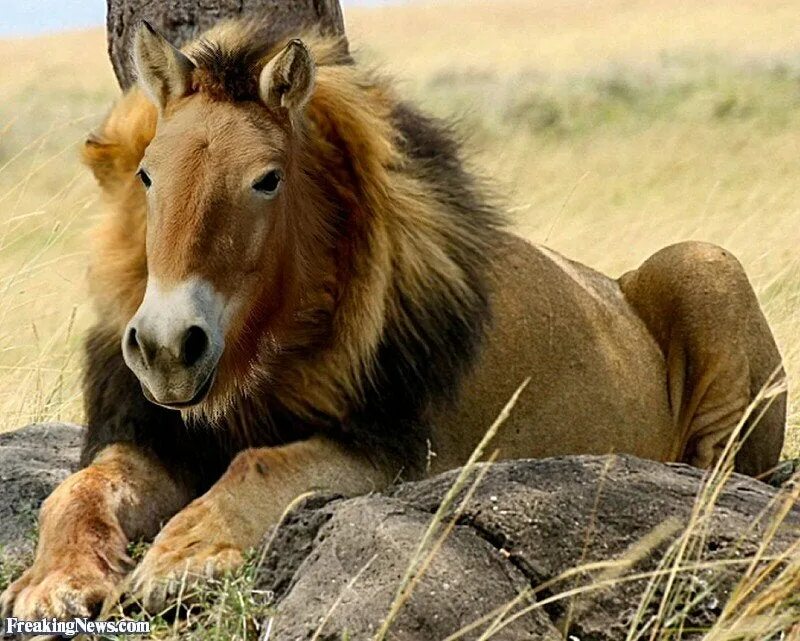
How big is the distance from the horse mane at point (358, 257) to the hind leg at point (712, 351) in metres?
1.75

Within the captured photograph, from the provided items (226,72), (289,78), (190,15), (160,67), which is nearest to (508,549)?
(289,78)

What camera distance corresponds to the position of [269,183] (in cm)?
491

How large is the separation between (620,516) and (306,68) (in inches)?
69.8

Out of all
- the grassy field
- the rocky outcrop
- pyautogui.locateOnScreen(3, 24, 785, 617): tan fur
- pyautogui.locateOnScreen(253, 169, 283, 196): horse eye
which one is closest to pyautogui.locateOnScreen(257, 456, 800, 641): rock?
the rocky outcrop

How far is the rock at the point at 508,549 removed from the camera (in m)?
4.04

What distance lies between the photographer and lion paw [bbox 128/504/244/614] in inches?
176

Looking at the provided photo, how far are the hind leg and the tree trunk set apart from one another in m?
1.95

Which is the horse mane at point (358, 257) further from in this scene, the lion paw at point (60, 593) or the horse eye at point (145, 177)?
the lion paw at point (60, 593)

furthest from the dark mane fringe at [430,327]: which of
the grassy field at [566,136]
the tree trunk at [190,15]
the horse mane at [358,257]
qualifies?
the tree trunk at [190,15]

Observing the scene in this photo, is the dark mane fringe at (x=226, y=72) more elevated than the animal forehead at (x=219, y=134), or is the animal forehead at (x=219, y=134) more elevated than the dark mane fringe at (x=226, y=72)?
the dark mane fringe at (x=226, y=72)

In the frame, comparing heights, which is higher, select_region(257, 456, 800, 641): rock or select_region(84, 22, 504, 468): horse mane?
select_region(84, 22, 504, 468): horse mane

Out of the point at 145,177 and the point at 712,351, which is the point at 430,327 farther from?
the point at 712,351

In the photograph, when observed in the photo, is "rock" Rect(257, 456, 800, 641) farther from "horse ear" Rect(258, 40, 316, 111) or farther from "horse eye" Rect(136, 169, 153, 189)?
"horse ear" Rect(258, 40, 316, 111)

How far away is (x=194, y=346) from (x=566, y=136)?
A: 27592 mm
